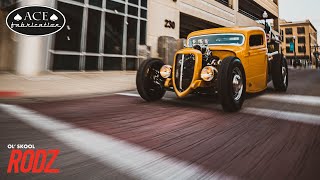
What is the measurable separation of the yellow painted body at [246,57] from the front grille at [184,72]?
0.23ft

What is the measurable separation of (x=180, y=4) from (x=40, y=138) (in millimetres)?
14778

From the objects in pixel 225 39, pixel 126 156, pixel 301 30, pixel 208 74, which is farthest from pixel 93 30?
pixel 301 30

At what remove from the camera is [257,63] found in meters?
3.96

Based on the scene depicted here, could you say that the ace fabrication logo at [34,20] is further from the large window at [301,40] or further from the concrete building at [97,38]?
the large window at [301,40]

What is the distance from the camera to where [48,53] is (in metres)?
7.71

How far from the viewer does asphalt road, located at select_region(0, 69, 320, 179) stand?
117 centimetres

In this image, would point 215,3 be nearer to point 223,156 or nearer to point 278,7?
point 223,156

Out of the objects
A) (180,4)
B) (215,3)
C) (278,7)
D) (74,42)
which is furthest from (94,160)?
(278,7)

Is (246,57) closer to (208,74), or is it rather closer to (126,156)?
(208,74)

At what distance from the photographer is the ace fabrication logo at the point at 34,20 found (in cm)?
649

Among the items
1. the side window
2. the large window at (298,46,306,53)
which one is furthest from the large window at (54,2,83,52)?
the large window at (298,46,306,53)

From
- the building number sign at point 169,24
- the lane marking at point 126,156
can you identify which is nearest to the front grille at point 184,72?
the lane marking at point 126,156

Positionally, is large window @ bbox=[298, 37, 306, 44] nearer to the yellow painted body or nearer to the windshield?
the yellow painted body

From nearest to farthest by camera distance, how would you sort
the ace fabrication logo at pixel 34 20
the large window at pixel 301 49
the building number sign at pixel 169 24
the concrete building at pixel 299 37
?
the ace fabrication logo at pixel 34 20, the building number sign at pixel 169 24, the large window at pixel 301 49, the concrete building at pixel 299 37
